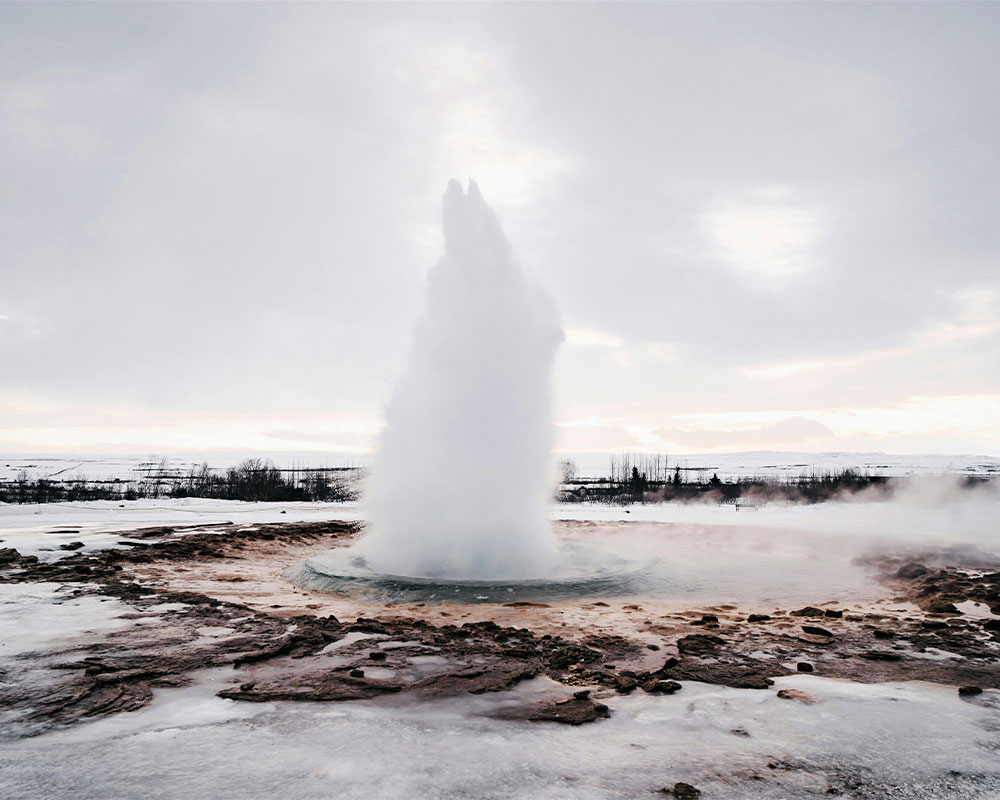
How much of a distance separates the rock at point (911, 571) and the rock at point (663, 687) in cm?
991

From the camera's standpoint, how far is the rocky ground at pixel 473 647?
17.3 ft

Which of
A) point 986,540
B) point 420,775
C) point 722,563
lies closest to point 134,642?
point 420,775

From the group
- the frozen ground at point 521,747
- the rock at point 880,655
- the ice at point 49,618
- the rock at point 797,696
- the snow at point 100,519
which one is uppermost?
the frozen ground at point 521,747

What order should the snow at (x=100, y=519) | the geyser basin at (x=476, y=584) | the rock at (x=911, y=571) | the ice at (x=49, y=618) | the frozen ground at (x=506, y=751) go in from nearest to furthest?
the frozen ground at (x=506, y=751) < the ice at (x=49, y=618) < the geyser basin at (x=476, y=584) < the rock at (x=911, y=571) < the snow at (x=100, y=519)

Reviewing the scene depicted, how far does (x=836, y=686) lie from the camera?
556cm

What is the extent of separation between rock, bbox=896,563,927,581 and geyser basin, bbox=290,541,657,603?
5254mm

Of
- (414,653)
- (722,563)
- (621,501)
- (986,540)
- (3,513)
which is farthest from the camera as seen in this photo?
(621,501)

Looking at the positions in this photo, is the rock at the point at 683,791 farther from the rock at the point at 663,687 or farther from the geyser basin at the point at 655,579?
the geyser basin at the point at 655,579

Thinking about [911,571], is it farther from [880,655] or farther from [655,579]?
[880,655]

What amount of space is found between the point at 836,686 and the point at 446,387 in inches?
390

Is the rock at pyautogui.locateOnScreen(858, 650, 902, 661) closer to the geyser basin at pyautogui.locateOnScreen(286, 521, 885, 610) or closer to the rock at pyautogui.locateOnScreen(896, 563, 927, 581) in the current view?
the geyser basin at pyautogui.locateOnScreen(286, 521, 885, 610)

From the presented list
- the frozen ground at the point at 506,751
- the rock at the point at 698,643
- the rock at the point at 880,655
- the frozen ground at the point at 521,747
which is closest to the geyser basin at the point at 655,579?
the rock at the point at 698,643

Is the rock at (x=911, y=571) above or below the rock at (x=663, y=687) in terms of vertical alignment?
below

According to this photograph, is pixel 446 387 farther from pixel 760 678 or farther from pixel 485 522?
pixel 760 678
